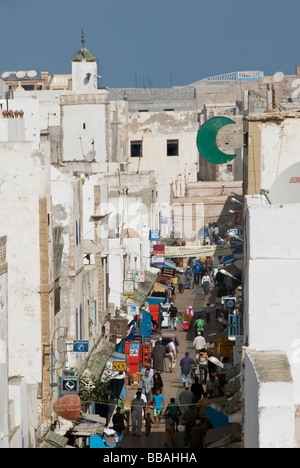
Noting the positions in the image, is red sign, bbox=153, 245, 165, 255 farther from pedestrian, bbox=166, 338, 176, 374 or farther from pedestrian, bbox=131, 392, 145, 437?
pedestrian, bbox=131, 392, 145, 437

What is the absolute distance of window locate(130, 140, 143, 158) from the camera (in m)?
71.8

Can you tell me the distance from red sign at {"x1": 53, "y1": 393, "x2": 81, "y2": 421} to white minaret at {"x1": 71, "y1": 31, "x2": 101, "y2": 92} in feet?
130

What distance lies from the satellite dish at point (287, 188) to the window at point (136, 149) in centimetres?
5861

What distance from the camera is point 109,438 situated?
69.1 ft

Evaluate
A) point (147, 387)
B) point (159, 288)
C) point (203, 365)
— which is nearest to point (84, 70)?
point (159, 288)

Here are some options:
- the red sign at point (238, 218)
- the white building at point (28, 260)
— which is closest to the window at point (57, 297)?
the white building at point (28, 260)

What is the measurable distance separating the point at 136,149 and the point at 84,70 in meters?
16.3

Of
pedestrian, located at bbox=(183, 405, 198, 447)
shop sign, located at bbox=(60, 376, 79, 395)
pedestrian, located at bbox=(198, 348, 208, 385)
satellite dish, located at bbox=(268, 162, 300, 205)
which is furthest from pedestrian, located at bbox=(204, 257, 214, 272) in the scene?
satellite dish, located at bbox=(268, 162, 300, 205)

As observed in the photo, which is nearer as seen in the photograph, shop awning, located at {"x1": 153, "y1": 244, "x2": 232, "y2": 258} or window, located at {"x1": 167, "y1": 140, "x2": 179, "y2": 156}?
shop awning, located at {"x1": 153, "y1": 244, "x2": 232, "y2": 258}

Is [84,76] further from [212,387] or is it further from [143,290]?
Answer: [212,387]

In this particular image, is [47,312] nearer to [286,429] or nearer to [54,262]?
[54,262]

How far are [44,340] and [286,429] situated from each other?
373 inches
